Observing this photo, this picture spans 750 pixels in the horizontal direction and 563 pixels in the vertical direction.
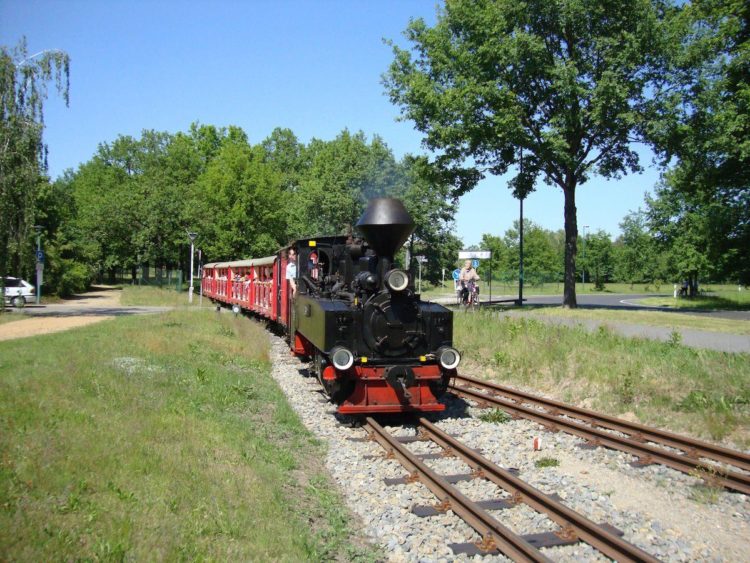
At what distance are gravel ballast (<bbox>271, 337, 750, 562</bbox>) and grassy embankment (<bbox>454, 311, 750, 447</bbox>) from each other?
2072mm

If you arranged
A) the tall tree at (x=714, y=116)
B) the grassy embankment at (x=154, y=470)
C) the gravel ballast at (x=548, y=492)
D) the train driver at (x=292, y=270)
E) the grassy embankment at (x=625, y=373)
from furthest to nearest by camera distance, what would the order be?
1. the tall tree at (x=714, y=116)
2. the train driver at (x=292, y=270)
3. the grassy embankment at (x=625, y=373)
4. the gravel ballast at (x=548, y=492)
5. the grassy embankment at (x=154, y=470)

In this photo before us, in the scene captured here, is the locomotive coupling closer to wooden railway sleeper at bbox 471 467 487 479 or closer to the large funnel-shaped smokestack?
the large funnel-shaped smokestack

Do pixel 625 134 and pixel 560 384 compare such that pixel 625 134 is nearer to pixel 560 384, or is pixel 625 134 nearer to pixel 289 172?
pixel 560 384

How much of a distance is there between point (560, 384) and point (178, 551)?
9211 millimetres

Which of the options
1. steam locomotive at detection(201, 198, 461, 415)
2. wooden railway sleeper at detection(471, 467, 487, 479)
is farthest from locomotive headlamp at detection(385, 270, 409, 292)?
wooden railway sleeper at detection(471, 467, 487, 479)

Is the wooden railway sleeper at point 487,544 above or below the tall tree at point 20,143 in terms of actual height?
below

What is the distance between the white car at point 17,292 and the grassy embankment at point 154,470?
68.5 ft

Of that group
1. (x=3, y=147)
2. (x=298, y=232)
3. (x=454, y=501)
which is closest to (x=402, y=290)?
(x=454, y=501)

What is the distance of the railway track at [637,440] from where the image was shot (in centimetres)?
643

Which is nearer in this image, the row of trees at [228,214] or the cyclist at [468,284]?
the cyclist at [468,284]

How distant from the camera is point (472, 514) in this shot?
5.39 m

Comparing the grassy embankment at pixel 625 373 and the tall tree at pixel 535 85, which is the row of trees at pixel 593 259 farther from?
the grassy embankment at pixel 625 373

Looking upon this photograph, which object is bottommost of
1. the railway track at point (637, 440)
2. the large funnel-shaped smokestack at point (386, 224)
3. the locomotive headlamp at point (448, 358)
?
the railway track at point (637, 440)

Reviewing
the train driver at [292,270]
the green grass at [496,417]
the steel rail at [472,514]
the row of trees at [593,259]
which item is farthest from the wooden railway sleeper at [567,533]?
the row of trees at [593,259]
